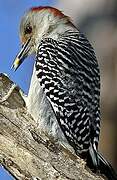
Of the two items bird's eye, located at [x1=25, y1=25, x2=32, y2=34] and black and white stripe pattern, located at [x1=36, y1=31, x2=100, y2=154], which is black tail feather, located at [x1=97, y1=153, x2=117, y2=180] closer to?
black and white stripe pattern, located at [x1=36, y1=31, x2=100, y2=154]

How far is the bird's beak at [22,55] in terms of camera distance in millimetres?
4879

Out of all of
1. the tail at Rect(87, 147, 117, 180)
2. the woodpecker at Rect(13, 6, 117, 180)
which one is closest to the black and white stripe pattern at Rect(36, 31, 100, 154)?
the woodpecker at Rect(13, 6, 117, 180)

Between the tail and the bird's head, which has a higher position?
the bird's head

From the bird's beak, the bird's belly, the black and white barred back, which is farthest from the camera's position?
the bird's beak

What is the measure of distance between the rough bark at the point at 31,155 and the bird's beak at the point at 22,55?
1.38 metres

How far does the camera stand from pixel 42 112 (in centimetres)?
416

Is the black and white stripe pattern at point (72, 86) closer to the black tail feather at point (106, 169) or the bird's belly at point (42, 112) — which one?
the bird's belly at point (42, 112)

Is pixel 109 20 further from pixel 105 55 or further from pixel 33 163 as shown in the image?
pixel 33 163

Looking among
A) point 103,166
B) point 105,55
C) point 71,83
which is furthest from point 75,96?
point 103,166

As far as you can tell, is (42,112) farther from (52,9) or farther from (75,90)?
(52,9)

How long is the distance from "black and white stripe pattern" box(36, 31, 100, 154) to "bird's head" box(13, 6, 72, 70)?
34cm

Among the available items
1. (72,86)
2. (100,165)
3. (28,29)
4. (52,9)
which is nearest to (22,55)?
(28,29)

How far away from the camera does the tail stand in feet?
11.1

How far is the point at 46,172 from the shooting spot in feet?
10.4
